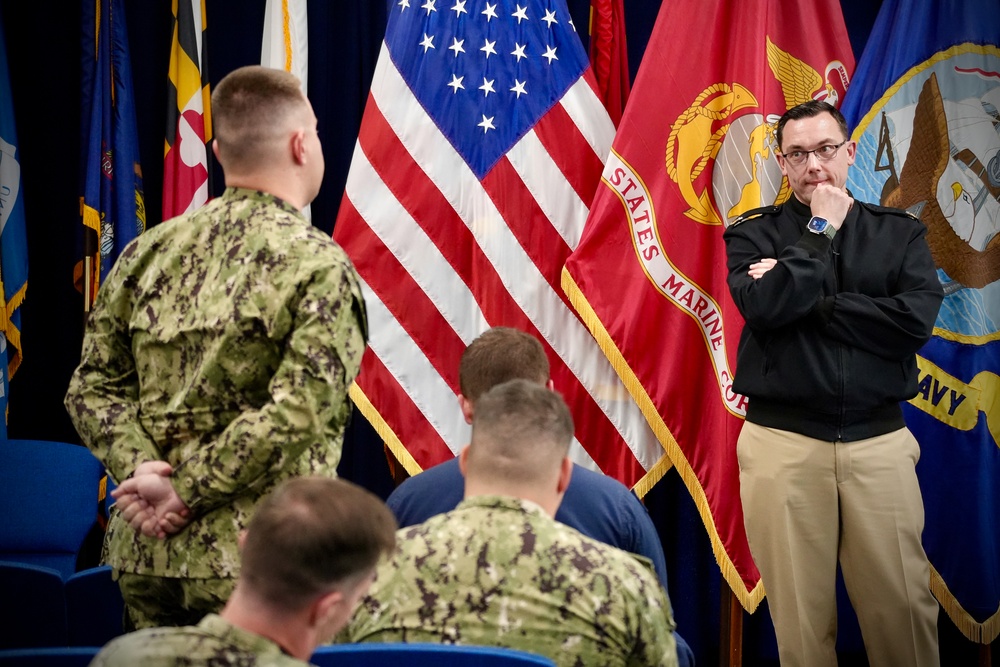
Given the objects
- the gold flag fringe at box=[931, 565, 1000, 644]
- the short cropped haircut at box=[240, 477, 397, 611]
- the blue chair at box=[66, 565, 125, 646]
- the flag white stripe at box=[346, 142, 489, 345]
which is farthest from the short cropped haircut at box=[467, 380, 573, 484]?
the gold flag fringe at box=[931, 565, 1000, 644]

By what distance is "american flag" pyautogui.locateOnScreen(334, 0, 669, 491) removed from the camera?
427 cm

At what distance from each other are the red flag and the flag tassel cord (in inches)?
32.7

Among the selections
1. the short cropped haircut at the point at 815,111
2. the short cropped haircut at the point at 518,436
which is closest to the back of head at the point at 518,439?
the short cropped haircut at the point at 518,436

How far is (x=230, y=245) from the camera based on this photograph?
2.06 meters

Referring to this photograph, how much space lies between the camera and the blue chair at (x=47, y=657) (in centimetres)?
159

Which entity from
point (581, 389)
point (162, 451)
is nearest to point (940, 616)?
point (581, 389)

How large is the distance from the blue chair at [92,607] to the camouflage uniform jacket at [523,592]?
1.42 meters

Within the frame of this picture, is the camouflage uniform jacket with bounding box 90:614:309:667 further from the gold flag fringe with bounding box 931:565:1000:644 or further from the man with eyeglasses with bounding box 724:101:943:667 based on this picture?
the gold flag fringe with bounding box 931:565:1000:644

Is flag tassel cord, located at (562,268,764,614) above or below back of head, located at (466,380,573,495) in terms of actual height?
below

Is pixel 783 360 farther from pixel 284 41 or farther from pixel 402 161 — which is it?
pixel 284 41

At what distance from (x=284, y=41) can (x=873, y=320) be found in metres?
2.52

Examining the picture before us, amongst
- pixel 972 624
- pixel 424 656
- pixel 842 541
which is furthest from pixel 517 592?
pixel 972 624

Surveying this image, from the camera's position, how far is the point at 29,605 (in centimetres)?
272

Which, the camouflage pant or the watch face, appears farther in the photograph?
the watch face
